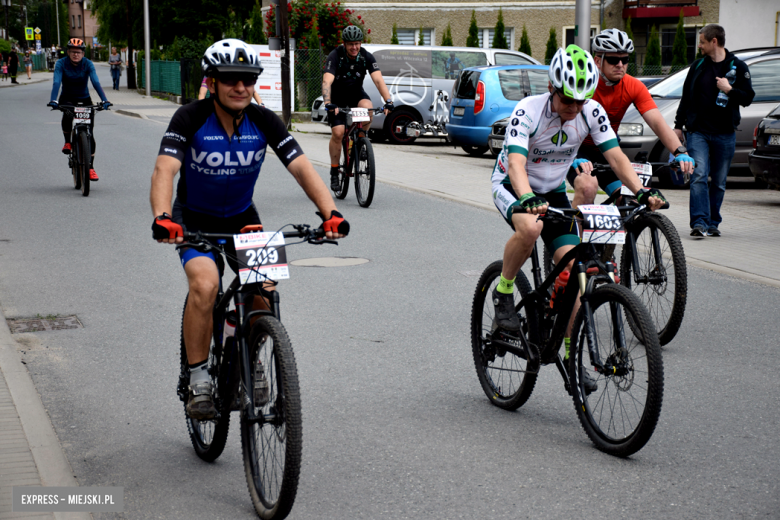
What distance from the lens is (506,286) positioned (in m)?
5.02

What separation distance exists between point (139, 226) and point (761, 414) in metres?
7.47

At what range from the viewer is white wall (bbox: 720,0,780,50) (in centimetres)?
3638

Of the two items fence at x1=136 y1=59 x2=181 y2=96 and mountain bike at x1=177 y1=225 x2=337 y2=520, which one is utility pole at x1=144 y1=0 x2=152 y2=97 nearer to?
fence at x1=136 y1=59 x2=181 y2=96

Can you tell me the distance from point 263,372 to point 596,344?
155cm

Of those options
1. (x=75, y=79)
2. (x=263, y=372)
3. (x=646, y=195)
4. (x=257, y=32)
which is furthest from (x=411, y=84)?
(x=263, y=372)

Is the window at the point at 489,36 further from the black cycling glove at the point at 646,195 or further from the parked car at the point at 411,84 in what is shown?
the black cycling glove at the point at 646,195

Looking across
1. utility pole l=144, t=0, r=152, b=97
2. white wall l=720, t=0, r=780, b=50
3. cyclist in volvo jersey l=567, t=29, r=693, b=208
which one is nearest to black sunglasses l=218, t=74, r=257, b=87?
cyclist in volvo jersey l=567, t=29, r=693, b=208

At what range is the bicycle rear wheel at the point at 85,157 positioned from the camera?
12.7 m

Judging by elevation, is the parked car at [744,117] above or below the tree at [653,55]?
below

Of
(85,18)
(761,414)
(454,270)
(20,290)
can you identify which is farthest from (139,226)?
(85,18)

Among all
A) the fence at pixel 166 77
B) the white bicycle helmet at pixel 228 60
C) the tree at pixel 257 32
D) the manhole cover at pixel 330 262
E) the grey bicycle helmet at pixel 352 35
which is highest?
the tree at pixel 257 32

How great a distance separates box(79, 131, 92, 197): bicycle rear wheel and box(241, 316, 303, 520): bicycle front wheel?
9530 mm

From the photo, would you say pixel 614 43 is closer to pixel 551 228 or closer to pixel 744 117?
pixel 551 228

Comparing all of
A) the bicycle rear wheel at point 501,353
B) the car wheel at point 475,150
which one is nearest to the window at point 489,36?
the car wheel at point 475,150
